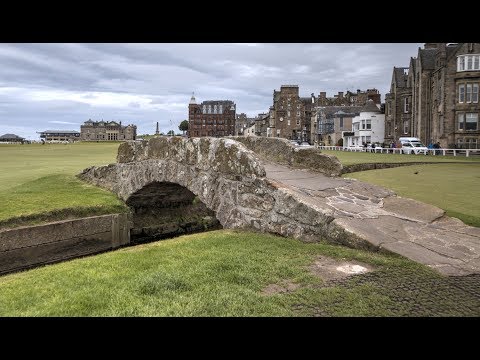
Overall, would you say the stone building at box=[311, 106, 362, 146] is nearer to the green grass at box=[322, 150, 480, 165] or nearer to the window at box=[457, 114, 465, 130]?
the window at box=[457, 114, 465, 130]

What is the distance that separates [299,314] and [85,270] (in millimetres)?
3619

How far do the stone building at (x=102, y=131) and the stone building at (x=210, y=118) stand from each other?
27.7 meters

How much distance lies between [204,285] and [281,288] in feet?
3.13

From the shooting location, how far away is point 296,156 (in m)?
12.0

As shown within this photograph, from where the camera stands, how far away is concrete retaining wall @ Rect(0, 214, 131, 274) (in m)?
10.4

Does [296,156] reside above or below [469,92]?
below

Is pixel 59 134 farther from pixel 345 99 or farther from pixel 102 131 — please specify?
pixel 345 99

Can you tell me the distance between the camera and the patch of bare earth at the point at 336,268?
513 cm

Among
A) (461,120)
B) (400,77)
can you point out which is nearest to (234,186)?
(461,120)

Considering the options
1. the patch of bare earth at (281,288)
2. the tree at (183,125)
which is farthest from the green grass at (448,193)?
the tree at (183,125)
